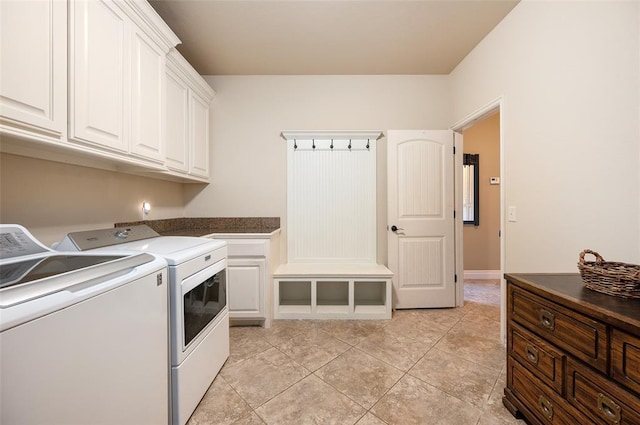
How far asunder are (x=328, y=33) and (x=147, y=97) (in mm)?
1558

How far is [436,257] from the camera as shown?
2672mm

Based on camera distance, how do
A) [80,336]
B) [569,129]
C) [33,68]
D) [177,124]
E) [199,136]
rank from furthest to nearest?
[199,136] < [177,124] < [569,129] < [33,68] < [80,336]

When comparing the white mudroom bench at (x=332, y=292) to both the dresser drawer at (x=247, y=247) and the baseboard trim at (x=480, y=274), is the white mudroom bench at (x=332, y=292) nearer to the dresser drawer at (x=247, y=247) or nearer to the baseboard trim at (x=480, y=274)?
the dresser drawer at (x=247, y=247)

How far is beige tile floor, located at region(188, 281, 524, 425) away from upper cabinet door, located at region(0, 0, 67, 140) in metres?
1.60

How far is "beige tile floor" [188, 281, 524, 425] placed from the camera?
1301mm

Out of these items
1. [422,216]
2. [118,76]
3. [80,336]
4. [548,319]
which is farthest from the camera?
[422,216]

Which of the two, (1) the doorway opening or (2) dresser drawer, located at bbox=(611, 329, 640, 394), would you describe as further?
(1) the doorway opening

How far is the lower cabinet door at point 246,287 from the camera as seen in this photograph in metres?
2.21

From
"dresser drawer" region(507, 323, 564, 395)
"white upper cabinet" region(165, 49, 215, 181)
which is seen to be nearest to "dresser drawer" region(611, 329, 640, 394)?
"dresser drawer" region(507, 323, 564, 395)

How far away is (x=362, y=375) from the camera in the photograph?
1.60 meters

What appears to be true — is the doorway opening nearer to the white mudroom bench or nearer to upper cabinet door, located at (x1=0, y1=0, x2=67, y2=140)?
the white mudroom bench

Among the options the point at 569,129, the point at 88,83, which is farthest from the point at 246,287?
the point at 569,129

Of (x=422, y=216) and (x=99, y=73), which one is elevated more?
(x=99, y=73)

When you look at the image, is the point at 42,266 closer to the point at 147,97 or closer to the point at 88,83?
the point at 88,83
